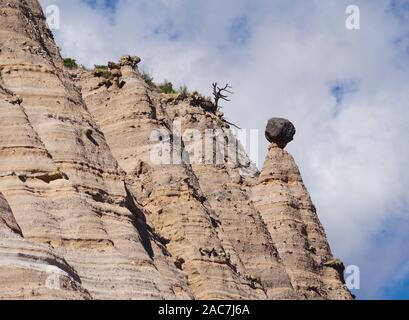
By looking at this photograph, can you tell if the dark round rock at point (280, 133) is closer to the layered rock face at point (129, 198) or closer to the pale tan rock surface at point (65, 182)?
the layered rock face at point (129, 198)

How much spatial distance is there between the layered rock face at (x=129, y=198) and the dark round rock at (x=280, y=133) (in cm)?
69

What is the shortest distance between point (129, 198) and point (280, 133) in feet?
66.0

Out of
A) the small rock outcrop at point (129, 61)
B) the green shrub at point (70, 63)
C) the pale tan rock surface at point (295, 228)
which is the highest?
the green shrub at point (70, 63)

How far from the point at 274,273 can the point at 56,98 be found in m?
13.8

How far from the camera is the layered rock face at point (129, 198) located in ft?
85.8

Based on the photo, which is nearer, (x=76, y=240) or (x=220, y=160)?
(x=76, y=240)

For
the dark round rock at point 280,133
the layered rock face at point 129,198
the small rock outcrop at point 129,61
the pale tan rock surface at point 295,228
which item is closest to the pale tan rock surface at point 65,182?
the layered rock face at point 129,198

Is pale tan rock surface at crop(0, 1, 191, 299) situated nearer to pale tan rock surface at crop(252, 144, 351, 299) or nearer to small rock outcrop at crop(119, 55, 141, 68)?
small rock outcrop at crop(119, 55, 141, 68)

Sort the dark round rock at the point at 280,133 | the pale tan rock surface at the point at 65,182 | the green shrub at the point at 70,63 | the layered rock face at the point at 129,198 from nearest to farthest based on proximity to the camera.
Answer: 1. the layered rock face at the point at 129,198
2. the pale tan rock surface at the point at 65,182
3. the green shrub at the point at 70,63
4. the dark round rock at the point at 280,133

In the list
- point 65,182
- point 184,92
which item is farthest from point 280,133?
point 65,182

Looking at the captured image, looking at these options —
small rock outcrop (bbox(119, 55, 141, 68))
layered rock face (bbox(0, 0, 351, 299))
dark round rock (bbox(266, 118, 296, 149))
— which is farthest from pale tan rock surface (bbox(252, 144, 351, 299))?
small rock outcrop (bbox(119, 55, 141, 68))
